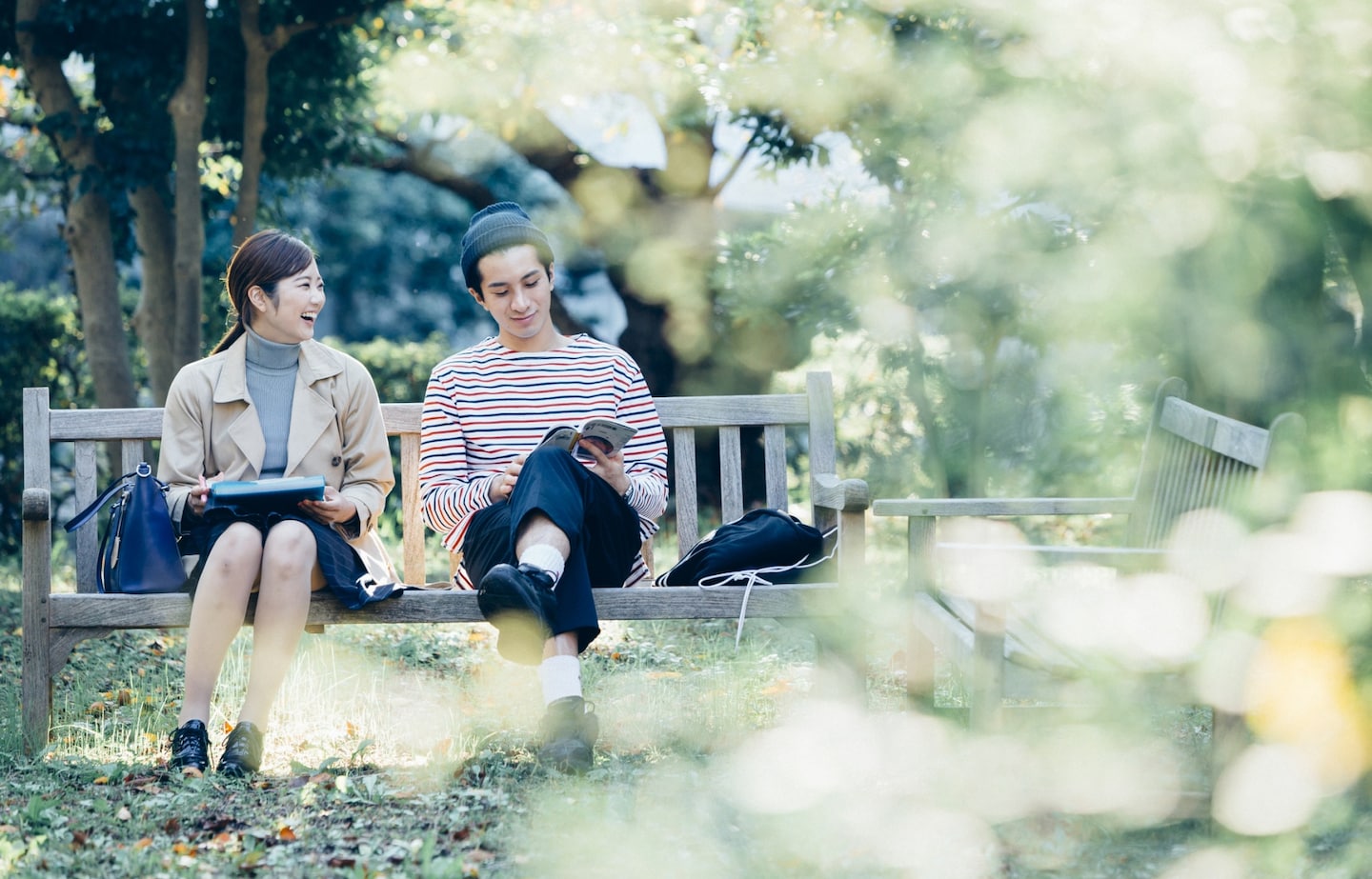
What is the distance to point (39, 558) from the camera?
3.69 m

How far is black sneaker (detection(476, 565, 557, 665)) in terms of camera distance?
10.7 feet

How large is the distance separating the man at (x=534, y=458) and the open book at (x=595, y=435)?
34mm

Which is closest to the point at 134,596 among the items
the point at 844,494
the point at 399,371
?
the point at 844,494

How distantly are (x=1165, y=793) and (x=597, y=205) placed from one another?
21.0 feet

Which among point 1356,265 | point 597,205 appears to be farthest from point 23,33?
point 1356,265

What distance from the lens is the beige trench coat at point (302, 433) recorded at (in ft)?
12.3

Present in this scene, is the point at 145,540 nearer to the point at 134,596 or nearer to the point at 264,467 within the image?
the point at 134,596

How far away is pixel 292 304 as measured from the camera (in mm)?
3816

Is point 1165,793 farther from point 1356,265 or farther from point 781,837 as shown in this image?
point 1356,265

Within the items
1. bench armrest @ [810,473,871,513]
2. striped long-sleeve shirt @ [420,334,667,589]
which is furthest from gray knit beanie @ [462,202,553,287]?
bench armrest @ [810,473,871,513]

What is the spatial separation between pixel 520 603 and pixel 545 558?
13 cm

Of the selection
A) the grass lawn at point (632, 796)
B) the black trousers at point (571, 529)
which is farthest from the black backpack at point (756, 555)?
the grass lawn at point (632, 796)

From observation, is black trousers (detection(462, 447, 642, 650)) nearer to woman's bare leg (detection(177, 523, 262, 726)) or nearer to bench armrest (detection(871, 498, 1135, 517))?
woman's bare leg (detection(177, 523, 262, 726))

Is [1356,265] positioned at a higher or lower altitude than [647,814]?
higher
